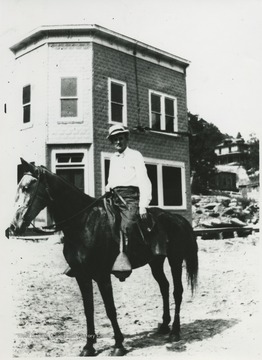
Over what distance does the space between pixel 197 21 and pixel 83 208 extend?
108 inches

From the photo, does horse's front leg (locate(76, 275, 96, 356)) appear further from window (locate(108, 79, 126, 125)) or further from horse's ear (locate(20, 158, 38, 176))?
window (locate(108, 79, 126, 125))

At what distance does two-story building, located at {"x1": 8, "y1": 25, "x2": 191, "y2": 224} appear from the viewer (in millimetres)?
5336

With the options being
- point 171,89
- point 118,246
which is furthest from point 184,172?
point 118,246

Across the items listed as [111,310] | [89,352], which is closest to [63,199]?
[111,310]

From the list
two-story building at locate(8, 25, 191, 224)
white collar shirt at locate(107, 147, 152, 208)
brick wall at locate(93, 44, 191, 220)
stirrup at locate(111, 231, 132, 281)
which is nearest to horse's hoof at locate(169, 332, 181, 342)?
stirrup at locate(111, 231, 132, 281)

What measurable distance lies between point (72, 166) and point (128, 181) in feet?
9.54

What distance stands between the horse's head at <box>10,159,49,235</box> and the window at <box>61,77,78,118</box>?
7.63ft

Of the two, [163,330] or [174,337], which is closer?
[174,337]

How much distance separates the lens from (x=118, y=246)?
3.46 m

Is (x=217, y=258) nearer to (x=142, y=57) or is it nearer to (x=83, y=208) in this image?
(x=83, y=208)

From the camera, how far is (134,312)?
425cm

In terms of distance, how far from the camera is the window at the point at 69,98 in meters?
5.51

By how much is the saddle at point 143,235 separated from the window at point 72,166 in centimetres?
241

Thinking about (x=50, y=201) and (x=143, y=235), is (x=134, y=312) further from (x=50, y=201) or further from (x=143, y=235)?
(x=50, y=201)
